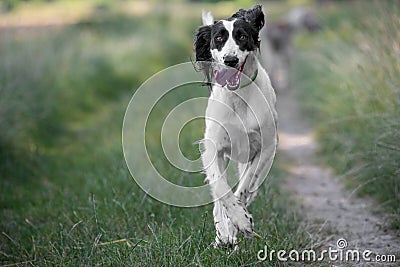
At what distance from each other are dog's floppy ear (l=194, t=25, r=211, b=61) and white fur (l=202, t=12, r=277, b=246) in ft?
0.44

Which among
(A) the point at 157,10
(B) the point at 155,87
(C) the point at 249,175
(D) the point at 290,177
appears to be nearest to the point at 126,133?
(B) the point at 155,87

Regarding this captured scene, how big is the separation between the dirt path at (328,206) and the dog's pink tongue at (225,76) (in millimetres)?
1134

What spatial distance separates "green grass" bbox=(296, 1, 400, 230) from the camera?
182 inches

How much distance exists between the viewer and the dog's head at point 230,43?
357 centimetres

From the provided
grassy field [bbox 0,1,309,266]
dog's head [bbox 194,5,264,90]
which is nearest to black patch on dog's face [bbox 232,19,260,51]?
dog's head [bbox 194,5,264,90]

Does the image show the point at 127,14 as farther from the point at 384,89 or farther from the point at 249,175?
the point at 249,175

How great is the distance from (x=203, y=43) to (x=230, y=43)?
0.32m

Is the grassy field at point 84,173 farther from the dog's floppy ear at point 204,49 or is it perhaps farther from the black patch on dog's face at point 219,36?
the black patch on dog's face at point 219,36

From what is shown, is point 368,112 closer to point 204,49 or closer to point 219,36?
point 204,49

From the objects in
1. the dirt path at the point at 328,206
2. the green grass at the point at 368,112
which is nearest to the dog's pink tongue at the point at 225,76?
the dirt path at the point at 328,206

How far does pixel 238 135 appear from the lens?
3758 mm

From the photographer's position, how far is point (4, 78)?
7.02 meters

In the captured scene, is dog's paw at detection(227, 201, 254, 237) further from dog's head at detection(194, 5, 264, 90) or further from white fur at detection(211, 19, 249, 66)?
white fur at detection(211, 19, 249, 66)

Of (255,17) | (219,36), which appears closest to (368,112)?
(255,17)
